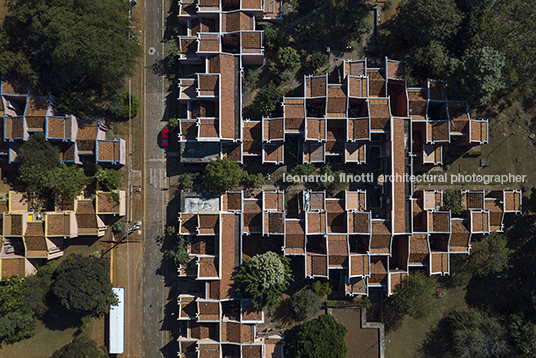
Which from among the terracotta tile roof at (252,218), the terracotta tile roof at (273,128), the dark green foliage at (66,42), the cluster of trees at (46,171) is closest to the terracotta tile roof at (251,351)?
the terracotta tile roof at (252,218)

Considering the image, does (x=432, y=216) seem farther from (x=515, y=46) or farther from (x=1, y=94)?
(x=1, y=94)

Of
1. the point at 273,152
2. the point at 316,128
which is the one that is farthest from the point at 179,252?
the point at 316,128

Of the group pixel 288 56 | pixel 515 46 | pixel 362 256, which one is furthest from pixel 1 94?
pixel 515 46

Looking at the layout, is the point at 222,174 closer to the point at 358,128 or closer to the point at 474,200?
the point at 358,128

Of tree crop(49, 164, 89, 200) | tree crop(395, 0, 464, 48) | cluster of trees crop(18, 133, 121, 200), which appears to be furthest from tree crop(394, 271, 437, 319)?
tree crop(49, 164, 89, 200)

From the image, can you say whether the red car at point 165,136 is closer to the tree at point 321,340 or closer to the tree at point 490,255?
the tree at point 321,340

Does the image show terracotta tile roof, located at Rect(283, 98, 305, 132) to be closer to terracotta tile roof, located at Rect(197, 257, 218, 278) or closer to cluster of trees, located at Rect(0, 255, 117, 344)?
terracotta tile roof, located at Rect(197, 257, 218, 278)
